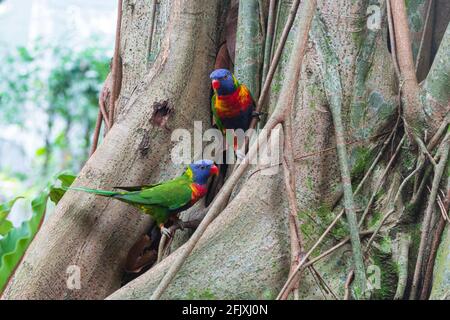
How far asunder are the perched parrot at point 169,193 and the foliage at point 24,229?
46 cm

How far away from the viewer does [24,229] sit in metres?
3.42

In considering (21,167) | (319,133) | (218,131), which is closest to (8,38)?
(21,167)

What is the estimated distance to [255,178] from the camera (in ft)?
8.50

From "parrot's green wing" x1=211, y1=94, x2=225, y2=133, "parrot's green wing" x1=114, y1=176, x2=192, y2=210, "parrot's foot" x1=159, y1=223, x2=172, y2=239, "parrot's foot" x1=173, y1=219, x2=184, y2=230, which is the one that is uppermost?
"parrot's green wing" x1=211, y1=94, x2=225, y2=133

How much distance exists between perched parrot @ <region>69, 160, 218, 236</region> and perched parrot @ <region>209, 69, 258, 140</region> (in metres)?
0.31

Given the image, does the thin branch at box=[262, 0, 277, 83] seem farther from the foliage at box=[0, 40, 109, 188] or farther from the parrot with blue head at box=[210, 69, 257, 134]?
the foliage at box=[0, 40, 109, 188]

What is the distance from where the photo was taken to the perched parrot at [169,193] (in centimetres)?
270

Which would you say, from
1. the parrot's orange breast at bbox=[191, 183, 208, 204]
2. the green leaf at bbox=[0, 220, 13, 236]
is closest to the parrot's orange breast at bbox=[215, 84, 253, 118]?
the parrot's orange breast at bbox=[191, 183, 208, 204]

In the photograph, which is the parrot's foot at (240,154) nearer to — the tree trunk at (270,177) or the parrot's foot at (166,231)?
the tree trunk at (270,177)

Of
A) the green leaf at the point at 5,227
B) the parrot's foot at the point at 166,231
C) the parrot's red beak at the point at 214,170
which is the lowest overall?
the green leaf at the point at 5,227

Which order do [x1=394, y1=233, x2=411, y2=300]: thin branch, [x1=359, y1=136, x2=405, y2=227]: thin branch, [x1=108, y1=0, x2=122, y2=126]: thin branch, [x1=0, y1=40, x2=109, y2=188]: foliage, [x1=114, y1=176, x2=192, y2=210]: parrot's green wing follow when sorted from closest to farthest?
[x1=394, y1=233, x2=411, y2=300]: thin branch → [x1=359, y1=136, x2=405, y2=227]: thin branch → [x1=114, y1=176, x2=192, y2=210]: parrot's green wing → [x1=108, y1=0, x2=122, y2=126]: thin branch → [x1=0, y1=40, x2=109, y2=188]: foliage

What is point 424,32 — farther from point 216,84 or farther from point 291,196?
point 291,196

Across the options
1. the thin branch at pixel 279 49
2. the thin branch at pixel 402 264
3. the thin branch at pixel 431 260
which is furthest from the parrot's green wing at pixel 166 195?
the thin branch at pixel 431 260

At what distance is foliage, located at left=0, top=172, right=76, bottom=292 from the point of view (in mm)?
3109
